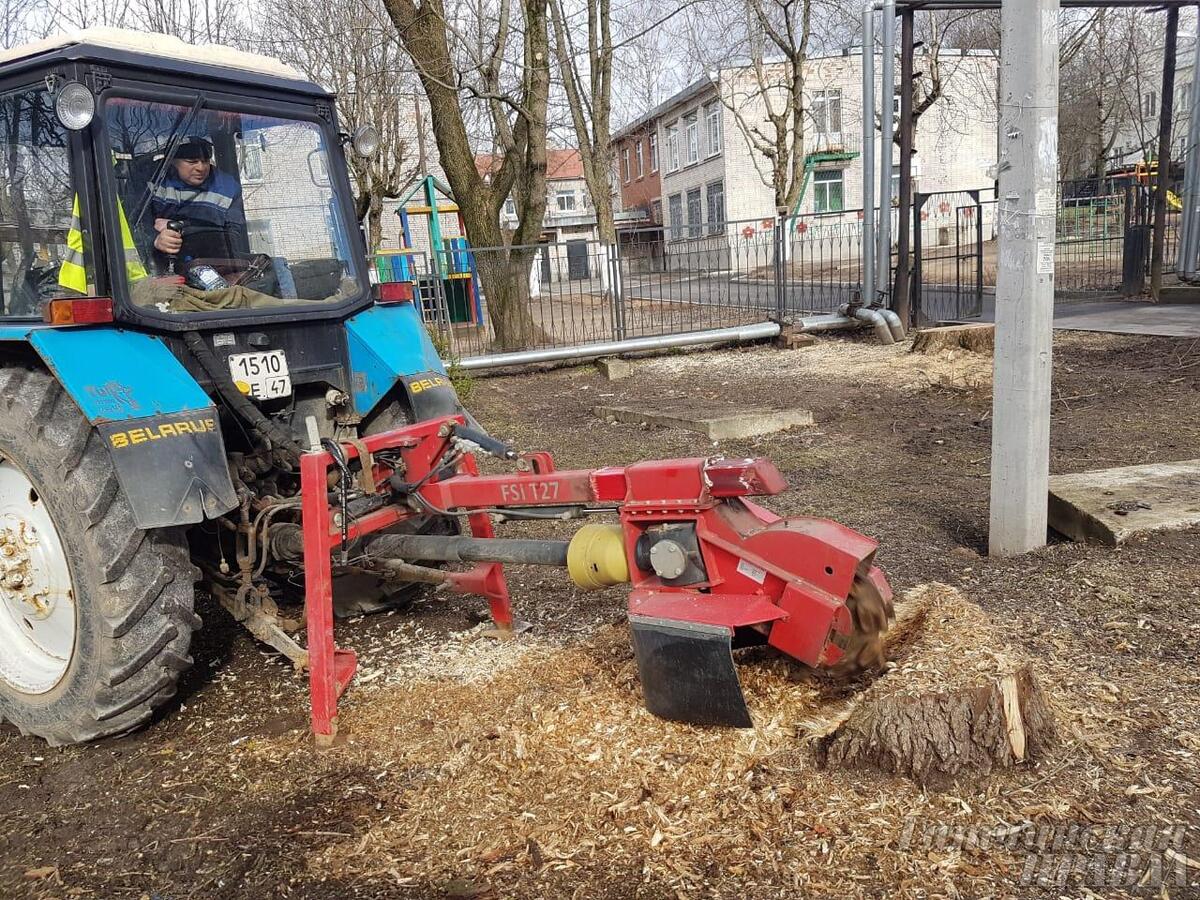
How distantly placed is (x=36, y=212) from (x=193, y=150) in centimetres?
62

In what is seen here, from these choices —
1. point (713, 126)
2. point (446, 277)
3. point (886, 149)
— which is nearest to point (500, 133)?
point (446, 277)

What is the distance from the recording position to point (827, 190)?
3909cm

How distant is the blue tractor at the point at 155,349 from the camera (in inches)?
129

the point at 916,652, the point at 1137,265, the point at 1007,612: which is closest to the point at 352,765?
the point at 916,652

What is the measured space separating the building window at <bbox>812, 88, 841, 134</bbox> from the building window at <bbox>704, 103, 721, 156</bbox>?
3748 mm

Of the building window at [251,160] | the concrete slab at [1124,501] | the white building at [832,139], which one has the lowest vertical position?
the concrete slab at [1124,501]

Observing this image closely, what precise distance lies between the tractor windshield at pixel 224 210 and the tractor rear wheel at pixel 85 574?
22.7 inches

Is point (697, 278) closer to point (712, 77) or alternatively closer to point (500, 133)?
point (500, 133)

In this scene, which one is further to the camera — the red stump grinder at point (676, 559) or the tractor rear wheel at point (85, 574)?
the tractor rear wheel at point (85, 574)

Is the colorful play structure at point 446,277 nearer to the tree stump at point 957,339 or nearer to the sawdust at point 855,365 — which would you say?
the sawdust at point 855,365

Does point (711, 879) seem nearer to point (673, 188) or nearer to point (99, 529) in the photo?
point (99, 529)

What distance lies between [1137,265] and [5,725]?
14897mm

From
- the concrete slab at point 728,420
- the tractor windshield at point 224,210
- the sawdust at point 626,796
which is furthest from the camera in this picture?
the concrete slab at point 728,420

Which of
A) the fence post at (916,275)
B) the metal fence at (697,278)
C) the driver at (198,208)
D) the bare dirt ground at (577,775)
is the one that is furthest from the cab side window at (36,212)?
the fence post at (916,275)
